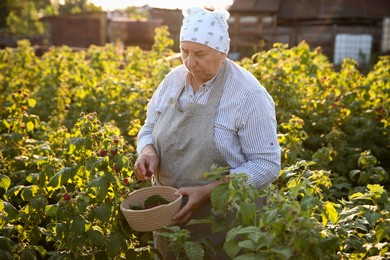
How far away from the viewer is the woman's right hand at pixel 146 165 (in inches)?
118

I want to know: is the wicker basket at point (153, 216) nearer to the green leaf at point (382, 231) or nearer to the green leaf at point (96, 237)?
the green leaf at point (96, 237)

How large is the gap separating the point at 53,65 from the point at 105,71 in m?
0.77

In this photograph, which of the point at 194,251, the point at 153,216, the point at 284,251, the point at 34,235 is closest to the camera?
the point at 284,251

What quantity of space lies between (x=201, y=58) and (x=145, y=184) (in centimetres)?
170

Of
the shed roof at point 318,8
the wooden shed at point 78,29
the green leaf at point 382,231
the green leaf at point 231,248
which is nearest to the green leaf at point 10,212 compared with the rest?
the green leaf at point 231,248

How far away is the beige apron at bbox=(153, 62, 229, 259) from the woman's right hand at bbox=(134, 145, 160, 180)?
59 mm

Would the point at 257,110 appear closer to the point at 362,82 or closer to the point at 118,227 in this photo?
the point at 118,227

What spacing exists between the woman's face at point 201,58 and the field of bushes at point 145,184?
600mm

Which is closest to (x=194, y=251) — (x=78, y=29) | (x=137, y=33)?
(x=137, y=33)

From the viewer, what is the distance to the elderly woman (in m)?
2.83

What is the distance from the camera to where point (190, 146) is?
9.73 ft

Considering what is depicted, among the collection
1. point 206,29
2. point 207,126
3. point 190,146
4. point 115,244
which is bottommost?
point 115,244

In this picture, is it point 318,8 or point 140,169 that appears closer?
point 140,169

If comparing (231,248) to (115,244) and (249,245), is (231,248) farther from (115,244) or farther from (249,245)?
(115,244)
